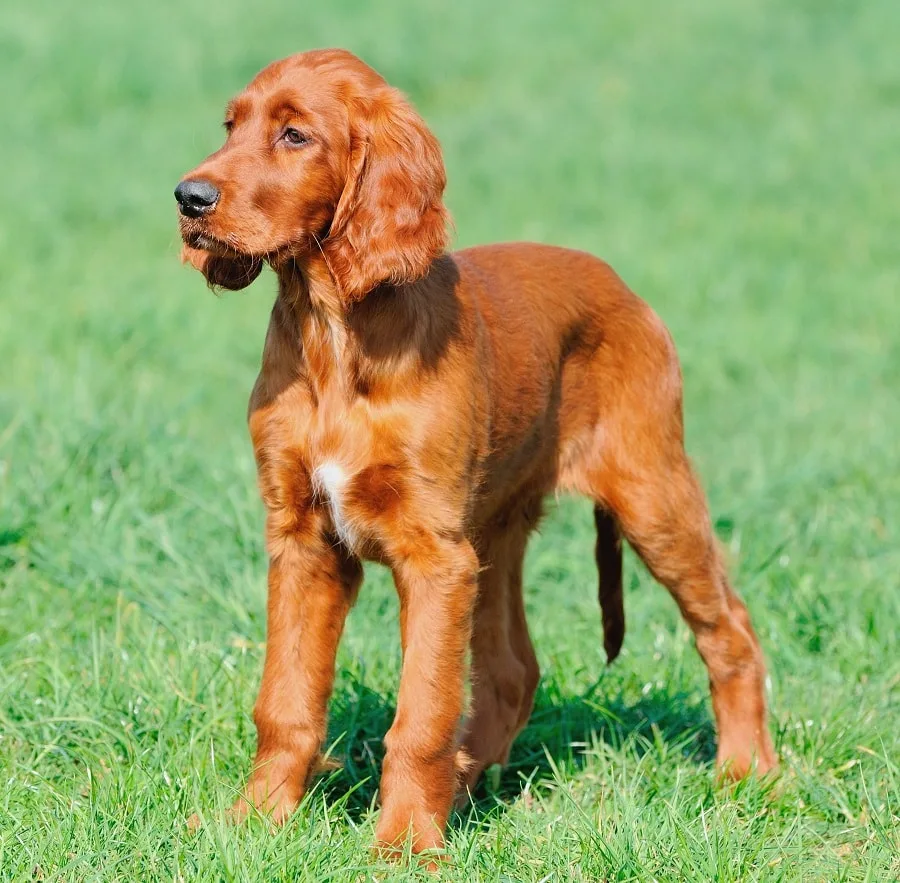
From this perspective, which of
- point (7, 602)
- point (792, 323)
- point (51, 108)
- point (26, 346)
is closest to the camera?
point (7, 602)

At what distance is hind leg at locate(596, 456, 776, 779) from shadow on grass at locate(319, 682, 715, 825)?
183 mm

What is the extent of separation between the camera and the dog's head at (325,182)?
3090 millimetres

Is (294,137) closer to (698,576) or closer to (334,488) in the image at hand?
(334,488)

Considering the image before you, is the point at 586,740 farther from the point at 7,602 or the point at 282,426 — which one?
the point at 7,602

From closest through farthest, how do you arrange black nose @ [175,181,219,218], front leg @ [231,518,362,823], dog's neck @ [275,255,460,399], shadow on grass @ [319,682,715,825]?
black nose @ [175,181,219,218], dog's neck @ [275,255,460,399], front leg @ [231,518,362,823], shadow on grass @ [319,682,715,825]

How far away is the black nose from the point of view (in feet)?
9.99

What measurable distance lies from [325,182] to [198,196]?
0.31m

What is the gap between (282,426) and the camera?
3.32 metres

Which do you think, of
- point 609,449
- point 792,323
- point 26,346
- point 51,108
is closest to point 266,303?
point 26,346

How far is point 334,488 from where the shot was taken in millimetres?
3234

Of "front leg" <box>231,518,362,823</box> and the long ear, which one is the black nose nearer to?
the long ear

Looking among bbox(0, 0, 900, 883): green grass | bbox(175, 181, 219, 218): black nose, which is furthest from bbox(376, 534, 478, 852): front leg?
bbox(175, 181, 219, 218): black nose

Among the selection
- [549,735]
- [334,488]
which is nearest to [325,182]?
[334,488]

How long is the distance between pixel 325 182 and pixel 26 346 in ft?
12.6
